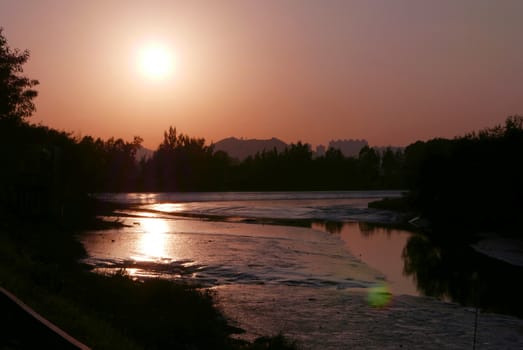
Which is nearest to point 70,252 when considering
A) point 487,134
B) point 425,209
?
point 425,209

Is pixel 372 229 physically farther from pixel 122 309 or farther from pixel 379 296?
pixel 122 309

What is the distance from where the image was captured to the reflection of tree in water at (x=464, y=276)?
24.9m

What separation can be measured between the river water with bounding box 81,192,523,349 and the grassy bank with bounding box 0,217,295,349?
143cm

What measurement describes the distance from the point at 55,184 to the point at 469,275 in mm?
36274

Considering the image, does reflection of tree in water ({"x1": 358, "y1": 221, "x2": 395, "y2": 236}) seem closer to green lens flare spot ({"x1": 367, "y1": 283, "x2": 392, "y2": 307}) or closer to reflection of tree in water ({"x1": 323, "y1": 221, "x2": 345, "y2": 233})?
reflection of tree in water ({"x1": 323, "y1": 221, "x2": 345, "y2": 233})

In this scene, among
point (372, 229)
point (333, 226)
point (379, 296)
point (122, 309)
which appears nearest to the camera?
point (122, 309)

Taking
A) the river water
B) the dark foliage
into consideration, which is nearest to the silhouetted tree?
the river water

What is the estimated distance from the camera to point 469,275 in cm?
3203

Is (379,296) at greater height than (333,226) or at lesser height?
lesser

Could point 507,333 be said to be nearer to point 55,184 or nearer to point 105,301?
point 105,301

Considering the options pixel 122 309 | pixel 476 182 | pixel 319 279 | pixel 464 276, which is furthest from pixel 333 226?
pixel 122 309

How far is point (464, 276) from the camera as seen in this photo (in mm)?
31609

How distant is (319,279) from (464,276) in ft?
29.6

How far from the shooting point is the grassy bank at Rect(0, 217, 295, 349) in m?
11.0
